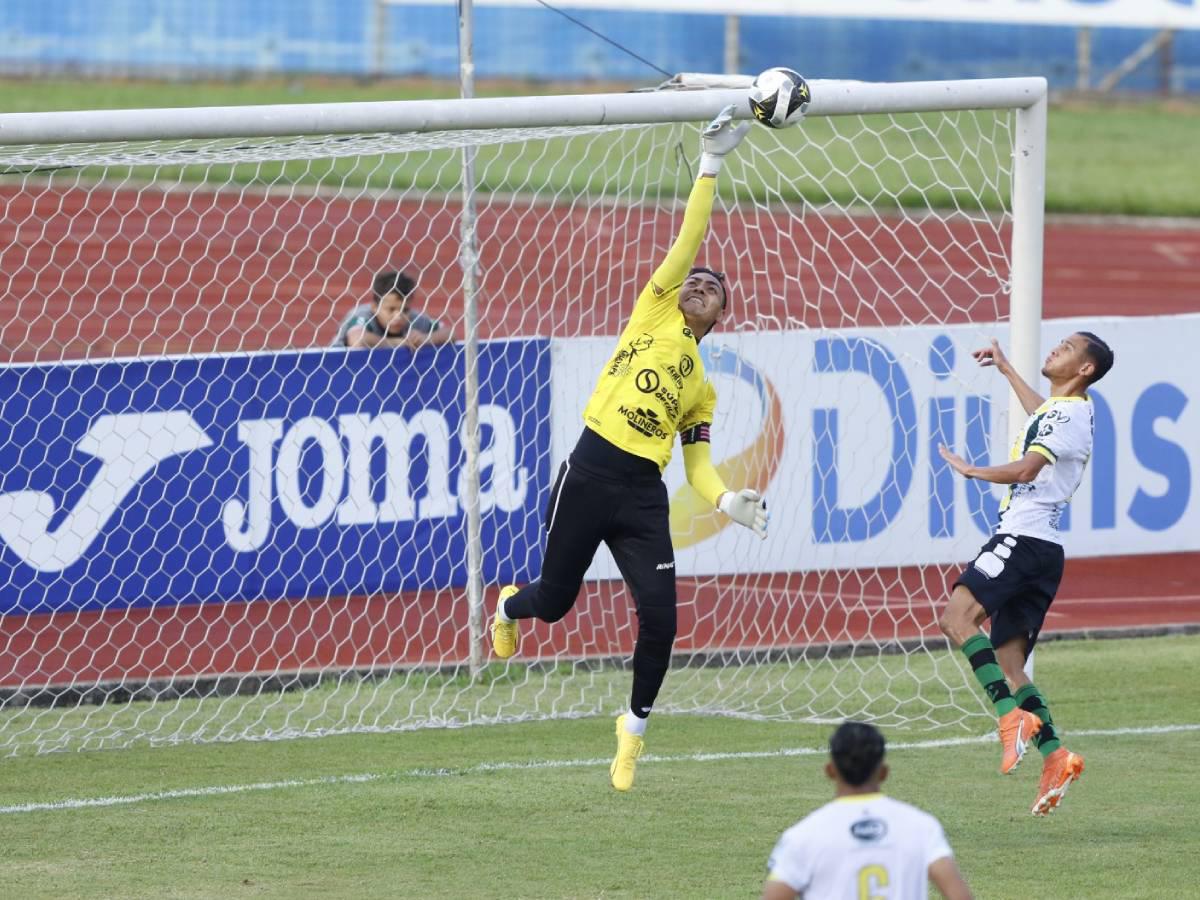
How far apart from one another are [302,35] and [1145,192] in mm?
17578

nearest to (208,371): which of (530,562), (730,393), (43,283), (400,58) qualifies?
(530,562)

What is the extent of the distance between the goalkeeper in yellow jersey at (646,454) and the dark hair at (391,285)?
10.8 feet

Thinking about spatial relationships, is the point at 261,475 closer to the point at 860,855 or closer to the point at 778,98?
the point at 778,98

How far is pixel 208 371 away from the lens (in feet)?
33.9

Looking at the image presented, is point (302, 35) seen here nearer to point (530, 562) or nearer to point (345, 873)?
point (530, 562)

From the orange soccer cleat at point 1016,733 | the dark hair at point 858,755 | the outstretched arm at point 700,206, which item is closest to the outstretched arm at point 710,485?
the outstretched arm at point 700,206

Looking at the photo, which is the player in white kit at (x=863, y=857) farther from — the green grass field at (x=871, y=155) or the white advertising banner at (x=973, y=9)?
the white advertising banner at (x=973, y=9)

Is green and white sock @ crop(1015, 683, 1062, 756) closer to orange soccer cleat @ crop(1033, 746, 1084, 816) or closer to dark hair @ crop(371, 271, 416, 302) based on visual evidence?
orange soccer cleat @ crop(1033, 746, 1084, 816)

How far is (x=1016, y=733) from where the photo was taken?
Answer: 7387 mm

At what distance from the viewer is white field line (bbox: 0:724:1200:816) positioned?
7668mm

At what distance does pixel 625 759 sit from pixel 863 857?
333 centimetres

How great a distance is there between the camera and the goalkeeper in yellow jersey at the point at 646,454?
730cm

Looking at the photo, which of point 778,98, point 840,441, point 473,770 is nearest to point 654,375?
point 778,98

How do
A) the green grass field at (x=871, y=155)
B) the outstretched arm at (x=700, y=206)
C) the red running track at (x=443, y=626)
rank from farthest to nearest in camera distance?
the green grass field at (x=871, y=155)
the red running track at (x=443, y=626)
the outstretched arm at (x=700, y=206)
